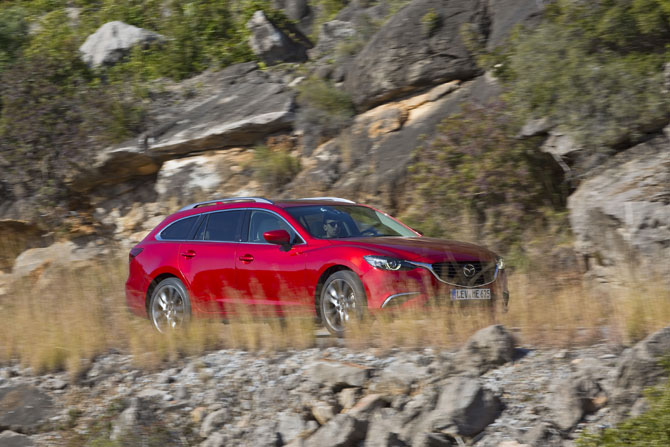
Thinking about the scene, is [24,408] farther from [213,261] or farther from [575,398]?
[575,398]

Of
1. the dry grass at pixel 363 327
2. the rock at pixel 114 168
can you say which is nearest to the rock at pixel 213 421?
the dry grass at pixel 363 327

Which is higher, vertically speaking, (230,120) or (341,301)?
(230,120)

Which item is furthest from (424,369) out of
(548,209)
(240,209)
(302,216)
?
(548,209)

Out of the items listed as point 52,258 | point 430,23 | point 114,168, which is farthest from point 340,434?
point 114,168

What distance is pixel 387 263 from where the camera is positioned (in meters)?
8.30

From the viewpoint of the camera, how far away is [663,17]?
12031 millimetres

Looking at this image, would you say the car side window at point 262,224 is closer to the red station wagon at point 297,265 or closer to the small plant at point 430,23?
the red station wagon at point 297,265

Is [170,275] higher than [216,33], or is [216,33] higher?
[216,33]

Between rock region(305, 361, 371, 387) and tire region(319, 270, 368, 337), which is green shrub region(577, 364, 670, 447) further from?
tire region(319, 270, 368, 337)

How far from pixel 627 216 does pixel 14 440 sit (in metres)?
7.28

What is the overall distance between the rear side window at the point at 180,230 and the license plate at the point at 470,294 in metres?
3.52

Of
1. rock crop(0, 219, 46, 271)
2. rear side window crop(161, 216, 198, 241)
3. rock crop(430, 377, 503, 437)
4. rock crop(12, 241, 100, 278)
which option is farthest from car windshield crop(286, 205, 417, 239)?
rock crop(0, 219, 46, 271)

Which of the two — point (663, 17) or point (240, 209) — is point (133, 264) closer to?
A: point (240, 209)

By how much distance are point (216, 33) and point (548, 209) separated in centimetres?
1085
